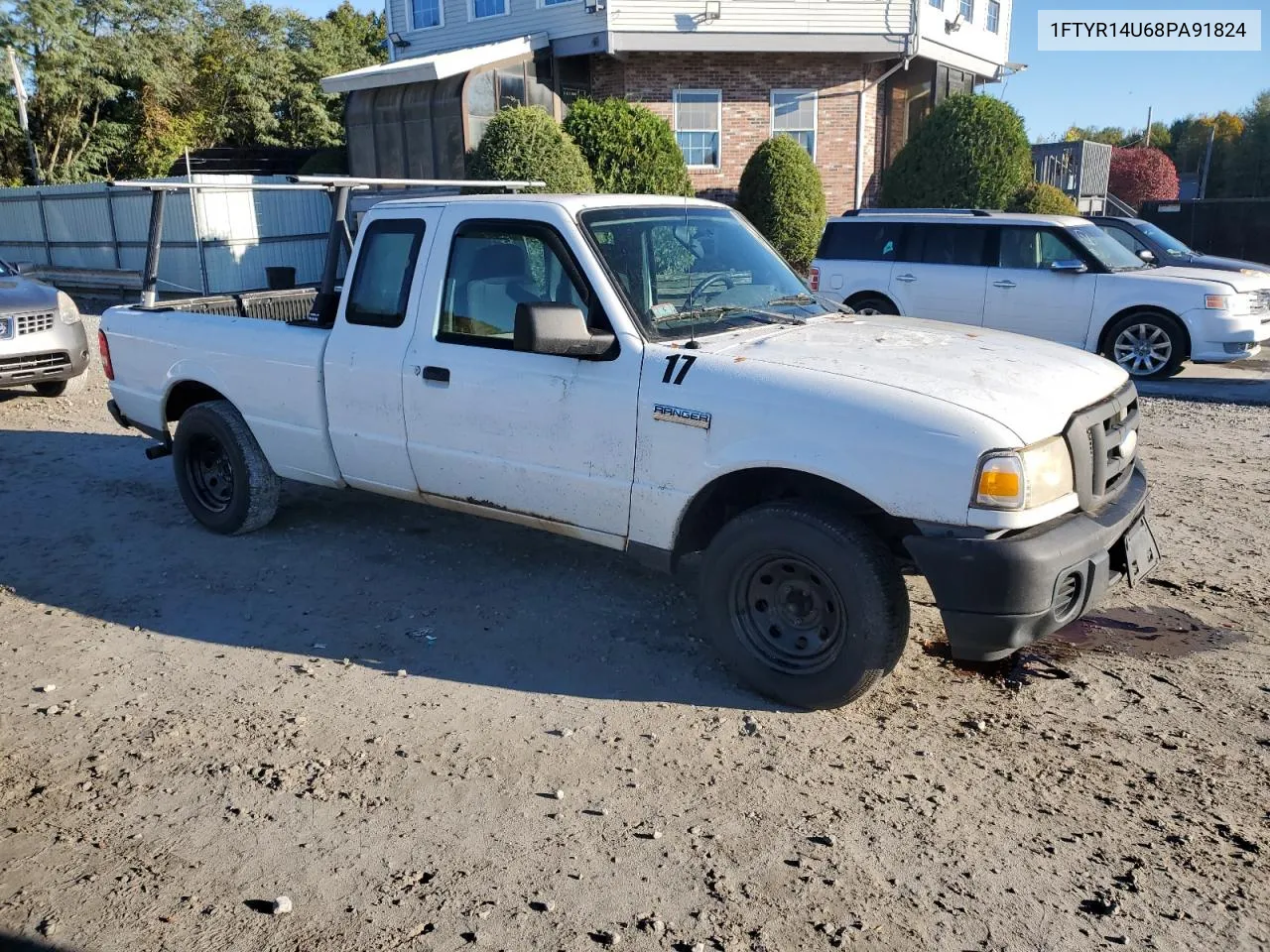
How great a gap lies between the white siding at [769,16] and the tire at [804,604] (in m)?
19.5

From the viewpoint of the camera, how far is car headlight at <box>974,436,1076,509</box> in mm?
3498

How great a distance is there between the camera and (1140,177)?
49.0 meters

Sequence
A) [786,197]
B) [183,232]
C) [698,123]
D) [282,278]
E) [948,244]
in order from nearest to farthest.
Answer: [282,278] → [948,244] → [183,232] → [786,197] → [698,123]

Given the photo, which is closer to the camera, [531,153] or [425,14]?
[531,153]

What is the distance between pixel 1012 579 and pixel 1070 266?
8.77 meters

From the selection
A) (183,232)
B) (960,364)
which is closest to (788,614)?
(960,364)

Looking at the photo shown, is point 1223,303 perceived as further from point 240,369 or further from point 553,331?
point 240,369

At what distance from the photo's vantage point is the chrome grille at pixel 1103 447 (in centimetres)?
379

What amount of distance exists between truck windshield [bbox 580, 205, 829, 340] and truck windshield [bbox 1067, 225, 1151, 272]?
24.5ft

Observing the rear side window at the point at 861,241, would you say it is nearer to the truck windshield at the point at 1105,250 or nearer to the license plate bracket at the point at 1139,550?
the truck windshield at the point at 1105,250

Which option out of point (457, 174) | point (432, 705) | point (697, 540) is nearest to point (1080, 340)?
point (697, 540)

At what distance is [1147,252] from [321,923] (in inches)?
505

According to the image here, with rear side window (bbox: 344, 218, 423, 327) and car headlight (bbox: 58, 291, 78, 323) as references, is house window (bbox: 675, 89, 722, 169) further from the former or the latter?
rear side window (bbox: 344, 218, 423, 327)

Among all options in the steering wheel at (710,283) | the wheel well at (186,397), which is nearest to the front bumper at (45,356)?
the wheel well at (186,397)
